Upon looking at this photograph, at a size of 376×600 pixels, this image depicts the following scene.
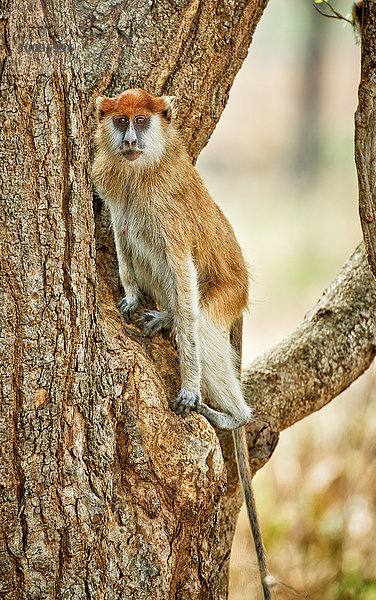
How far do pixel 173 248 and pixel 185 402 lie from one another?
714mm

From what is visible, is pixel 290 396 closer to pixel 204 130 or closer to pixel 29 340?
pixel 204 130

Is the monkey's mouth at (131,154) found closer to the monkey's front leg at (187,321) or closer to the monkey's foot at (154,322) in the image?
the monkey's front leg at (187,321)

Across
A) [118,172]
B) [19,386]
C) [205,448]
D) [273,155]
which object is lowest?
[205,448]

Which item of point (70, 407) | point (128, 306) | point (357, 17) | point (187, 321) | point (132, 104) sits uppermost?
point (357, 17)

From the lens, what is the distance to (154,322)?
3.20m

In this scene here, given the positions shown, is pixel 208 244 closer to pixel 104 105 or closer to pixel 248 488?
pixel 104 105

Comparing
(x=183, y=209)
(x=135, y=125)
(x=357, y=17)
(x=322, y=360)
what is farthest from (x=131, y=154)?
(x=322, y=360)

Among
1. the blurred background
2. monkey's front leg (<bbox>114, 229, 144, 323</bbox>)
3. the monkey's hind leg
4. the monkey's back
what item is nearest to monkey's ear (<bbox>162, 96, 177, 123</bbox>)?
the monkey's back

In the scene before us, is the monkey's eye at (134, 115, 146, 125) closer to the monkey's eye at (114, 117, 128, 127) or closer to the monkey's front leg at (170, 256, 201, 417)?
the monkey's eye at (114, 117, 128, 127)

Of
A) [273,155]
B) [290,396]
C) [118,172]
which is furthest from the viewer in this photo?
[273,155]

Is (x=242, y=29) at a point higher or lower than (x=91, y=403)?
higher

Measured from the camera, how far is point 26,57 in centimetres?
218

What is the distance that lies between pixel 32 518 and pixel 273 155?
46.5 ft

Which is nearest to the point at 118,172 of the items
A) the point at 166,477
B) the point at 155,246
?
the point at 155,246
